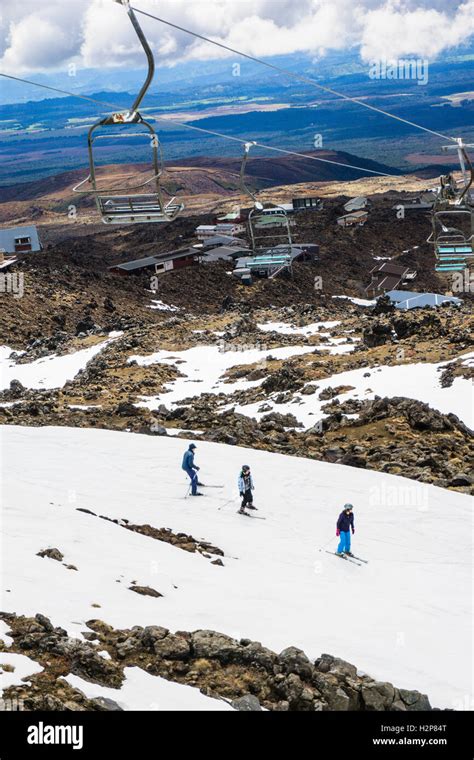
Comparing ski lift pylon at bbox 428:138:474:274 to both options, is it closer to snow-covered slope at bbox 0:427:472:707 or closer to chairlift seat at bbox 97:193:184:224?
chairlift seat at bbox 97:193:184:224

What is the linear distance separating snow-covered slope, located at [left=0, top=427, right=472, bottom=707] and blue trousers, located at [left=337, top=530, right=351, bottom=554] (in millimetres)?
336

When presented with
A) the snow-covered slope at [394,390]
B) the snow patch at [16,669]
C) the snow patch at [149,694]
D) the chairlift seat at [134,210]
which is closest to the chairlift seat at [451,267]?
the snow-covered slope at [394,390]

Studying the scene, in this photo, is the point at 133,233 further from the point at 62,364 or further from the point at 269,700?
the point at 269,700

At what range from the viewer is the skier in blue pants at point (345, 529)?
49.1 feet

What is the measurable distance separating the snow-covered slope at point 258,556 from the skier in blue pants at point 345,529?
0.34 m

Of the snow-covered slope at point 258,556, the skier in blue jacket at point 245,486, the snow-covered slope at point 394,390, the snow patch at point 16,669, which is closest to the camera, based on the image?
the snow patch at point 16,669

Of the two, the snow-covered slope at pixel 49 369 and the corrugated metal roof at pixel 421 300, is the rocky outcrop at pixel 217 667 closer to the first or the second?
the snow-covered slope at pixel 49 369

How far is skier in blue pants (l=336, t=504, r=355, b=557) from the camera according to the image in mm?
14953

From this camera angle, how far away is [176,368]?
34.4 m

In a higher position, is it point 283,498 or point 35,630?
point 35,630

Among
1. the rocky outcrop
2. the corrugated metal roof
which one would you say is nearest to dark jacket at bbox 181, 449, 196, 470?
the rocky outcrop

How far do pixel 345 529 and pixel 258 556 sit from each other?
61.3 inches
